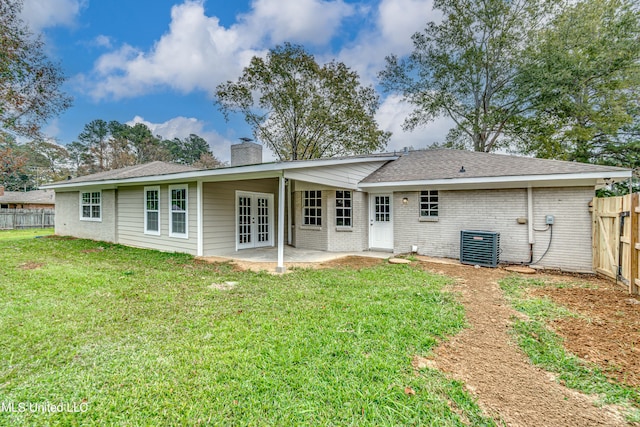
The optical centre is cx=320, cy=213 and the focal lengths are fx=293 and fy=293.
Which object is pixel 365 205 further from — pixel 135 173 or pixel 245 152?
pixel 135 173

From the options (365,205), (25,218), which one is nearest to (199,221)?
(365,205)

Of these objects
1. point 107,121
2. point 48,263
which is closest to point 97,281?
point 48,263

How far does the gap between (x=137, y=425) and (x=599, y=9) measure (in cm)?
2222

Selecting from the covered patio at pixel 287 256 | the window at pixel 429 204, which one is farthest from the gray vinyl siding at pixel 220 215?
the window at pixel 429 204

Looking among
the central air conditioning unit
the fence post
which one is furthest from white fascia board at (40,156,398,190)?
the fence post

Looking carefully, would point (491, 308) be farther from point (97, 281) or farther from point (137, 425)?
point (97, 281)

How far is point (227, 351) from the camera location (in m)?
3.00

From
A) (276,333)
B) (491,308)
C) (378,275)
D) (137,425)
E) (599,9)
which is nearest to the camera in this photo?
(137,425)

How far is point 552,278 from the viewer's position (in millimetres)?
6430

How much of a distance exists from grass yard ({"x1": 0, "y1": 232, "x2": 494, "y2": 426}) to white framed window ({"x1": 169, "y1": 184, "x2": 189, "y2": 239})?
3.33m

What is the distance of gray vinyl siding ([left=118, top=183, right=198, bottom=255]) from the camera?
8766mm

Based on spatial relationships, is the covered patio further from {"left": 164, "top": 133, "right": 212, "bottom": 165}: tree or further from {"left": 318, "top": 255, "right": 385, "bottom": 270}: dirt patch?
{"left": 164, "top": 133, "right": 212, "bottom": 165}: tree

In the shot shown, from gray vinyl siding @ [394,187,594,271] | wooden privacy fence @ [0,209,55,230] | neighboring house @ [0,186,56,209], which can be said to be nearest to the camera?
gray vinyl siding @ [394,187,594,271]

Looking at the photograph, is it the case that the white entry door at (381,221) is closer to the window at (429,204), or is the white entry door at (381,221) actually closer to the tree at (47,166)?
the window at (429,204)
